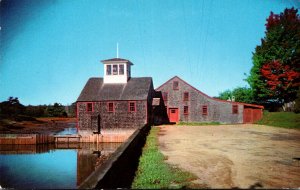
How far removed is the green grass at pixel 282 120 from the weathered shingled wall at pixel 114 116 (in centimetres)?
1403

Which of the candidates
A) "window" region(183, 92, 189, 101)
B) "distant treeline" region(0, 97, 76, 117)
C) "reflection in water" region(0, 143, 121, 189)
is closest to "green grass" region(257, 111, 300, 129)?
"window" region(183, 92, 189, 101)

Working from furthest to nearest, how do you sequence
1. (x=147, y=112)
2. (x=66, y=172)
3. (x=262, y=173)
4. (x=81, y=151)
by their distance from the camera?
(x=147, y=112) → (x=81, y=151) → (x=66, y=172) → (x=262, y=173)

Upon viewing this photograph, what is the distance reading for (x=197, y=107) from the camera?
35.2 metres

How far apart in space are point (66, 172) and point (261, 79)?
79.3 ft

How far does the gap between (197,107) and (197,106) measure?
0.13m

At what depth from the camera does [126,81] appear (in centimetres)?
3209

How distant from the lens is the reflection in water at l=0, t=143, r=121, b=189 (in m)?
15.6

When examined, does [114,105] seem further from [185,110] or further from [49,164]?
[185,110]

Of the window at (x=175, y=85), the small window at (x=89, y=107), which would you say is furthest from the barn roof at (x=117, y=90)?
the window at (x=175, y=85)

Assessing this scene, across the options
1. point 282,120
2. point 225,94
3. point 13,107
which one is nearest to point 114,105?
point 282,120

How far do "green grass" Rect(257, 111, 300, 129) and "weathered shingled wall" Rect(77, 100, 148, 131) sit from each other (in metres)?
14.0

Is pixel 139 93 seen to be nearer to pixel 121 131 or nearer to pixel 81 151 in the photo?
pixel 121 131

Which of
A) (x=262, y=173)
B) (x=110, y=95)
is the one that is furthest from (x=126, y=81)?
(x=262, y=173)

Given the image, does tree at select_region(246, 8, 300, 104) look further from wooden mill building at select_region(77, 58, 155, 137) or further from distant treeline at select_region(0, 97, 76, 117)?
distant treeline at select_region(0, 97, 76, 117)
